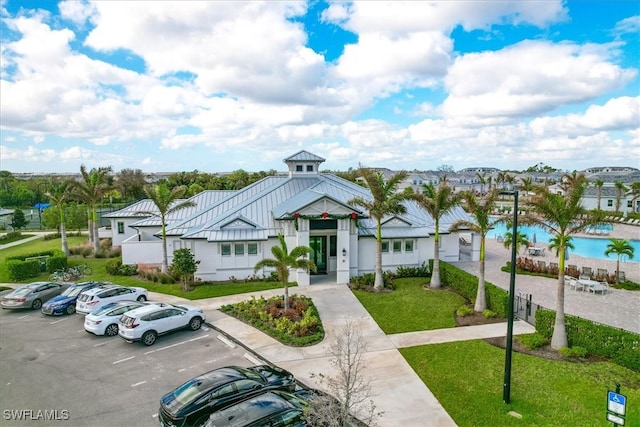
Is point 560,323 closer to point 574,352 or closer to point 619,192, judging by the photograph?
point 574,352

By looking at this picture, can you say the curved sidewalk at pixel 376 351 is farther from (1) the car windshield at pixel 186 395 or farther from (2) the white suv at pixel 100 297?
(1) the car windshield at pixel 186 395

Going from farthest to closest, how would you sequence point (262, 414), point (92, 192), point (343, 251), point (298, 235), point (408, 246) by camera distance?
point (92, 192) < point (408, 246) < point (343, 251) < point (298, 235) < point (262, 414)

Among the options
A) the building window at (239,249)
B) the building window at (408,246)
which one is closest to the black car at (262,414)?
the building window at (239,249)

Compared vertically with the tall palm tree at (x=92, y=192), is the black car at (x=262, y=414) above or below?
below

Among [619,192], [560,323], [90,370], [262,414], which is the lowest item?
[90,370]

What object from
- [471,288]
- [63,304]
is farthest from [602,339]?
[63,304]

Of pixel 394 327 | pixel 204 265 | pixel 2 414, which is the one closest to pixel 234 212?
pixel 204 265

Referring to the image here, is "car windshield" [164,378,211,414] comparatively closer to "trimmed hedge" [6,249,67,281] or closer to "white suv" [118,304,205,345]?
"white suv" [118,304,205,345]

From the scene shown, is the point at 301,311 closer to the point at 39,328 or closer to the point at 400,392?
the point at 400,392
